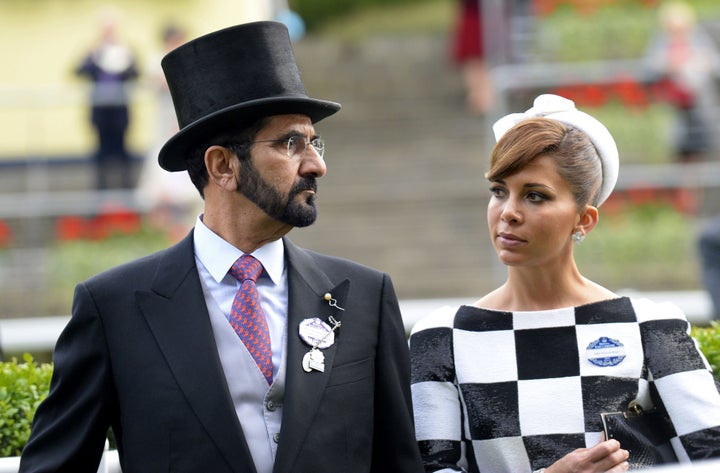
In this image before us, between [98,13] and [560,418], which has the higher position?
[98,13]

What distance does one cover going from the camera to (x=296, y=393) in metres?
3.69

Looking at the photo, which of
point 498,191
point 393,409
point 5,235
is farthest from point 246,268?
point 5,235

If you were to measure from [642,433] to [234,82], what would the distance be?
1462 millimetres

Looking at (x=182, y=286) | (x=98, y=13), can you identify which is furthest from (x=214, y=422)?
(x=98, y=13)

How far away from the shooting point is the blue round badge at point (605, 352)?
3.89 metres

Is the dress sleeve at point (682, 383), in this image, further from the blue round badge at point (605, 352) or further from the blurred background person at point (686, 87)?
the blurred background person at point (686, 87)

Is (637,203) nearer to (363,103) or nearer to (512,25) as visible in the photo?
(512,25)

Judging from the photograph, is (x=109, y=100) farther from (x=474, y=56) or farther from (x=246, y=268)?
(x=246, y=268)

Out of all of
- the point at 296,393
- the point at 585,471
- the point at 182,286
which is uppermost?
the point at 182,286

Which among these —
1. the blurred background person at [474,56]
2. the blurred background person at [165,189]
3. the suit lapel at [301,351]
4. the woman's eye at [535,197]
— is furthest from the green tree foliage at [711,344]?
the blurred background person at [474,56]

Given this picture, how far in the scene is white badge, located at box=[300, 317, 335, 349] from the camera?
12.5 feet

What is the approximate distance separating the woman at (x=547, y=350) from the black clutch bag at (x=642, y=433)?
29mm

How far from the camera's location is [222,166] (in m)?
3.97

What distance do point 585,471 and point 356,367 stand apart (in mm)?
661
